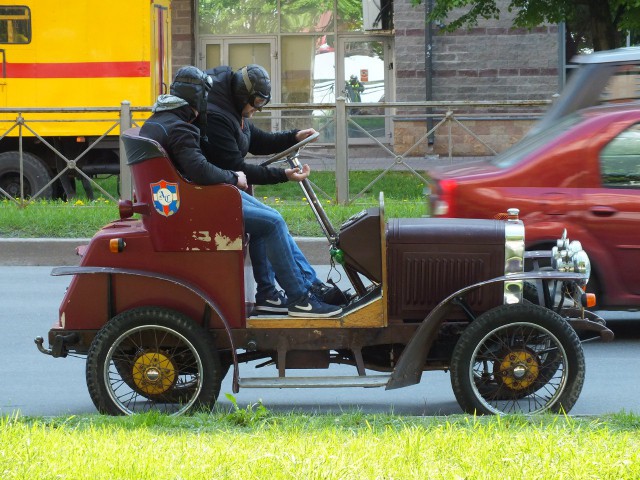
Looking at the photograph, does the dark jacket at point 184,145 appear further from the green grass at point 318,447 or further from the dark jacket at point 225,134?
the green grass at point 318,447

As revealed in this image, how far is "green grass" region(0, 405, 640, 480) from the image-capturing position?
468cm

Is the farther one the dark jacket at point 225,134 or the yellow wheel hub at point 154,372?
the dark jacket at point 225,134

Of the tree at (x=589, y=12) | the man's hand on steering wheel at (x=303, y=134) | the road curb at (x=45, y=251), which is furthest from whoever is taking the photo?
the tree at (x=589, y=12)

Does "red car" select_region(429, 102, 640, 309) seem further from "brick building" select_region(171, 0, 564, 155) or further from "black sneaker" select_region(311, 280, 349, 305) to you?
"brick building" select_region(171, 0, 564, 155)

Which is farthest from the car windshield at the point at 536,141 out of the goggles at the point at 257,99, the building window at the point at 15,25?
the building window at the point at 15,25

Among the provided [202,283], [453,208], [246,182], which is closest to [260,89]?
[246,182]

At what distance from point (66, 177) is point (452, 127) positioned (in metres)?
5.57

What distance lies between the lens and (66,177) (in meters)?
17.7

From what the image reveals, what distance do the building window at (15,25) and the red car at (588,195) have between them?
11782 millimetres

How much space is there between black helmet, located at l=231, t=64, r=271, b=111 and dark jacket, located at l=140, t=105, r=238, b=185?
37 cm

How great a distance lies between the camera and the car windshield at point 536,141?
8.80 m

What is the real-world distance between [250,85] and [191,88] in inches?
14.5

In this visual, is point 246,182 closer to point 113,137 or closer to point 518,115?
point 113,137

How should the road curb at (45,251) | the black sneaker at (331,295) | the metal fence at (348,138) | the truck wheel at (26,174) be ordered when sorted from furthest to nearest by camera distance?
the truck wheel at (26,174) → the metal fence at (348,138) → the road curb at (45,251) → the black sneaker at (331,295)
